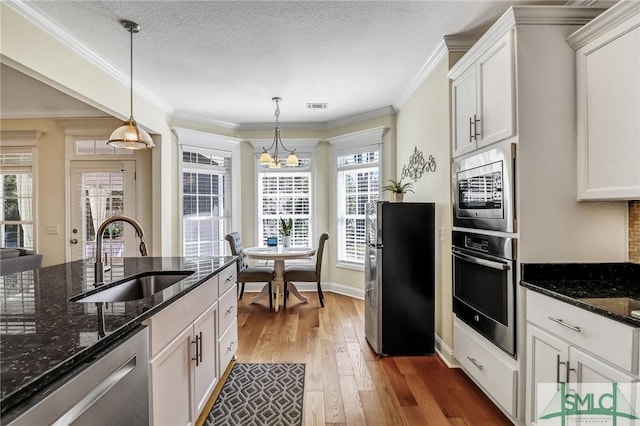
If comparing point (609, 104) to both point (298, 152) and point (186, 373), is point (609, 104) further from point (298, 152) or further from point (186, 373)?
point (298, 152)

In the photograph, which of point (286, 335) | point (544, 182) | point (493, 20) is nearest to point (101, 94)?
point (286, 335)

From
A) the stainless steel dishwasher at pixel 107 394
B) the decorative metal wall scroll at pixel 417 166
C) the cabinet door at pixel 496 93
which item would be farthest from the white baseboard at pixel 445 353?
the stainless steel dishwasher at pixel 107 394

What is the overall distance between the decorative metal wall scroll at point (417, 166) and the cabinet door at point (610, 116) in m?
1.36

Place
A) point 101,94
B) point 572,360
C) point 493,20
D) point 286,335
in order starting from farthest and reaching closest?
point 286,335 → point 101,94 → point 493,20 → point 572,360

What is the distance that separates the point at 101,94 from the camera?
3.18 meters

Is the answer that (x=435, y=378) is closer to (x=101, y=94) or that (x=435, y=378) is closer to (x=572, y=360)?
(x=572, y=360)

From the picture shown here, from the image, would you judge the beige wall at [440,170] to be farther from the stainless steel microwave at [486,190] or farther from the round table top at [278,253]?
the round table top at [278,253]

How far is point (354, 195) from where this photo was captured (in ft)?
17.1

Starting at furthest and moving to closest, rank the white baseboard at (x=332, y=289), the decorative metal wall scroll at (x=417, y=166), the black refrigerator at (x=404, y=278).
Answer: the white baseboard at (x=332, y=289) < the decorative metal wall scroll at (x=417, y=166) < the black refrigerator at (x=404, y=278)

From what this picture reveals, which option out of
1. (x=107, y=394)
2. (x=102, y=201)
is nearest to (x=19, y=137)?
(x=102, y=201)

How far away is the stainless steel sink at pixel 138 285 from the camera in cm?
183

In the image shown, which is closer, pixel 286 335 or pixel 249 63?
pixel 249 63

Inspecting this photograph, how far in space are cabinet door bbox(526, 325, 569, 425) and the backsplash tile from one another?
0.75 meters

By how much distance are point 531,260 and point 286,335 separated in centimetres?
247
